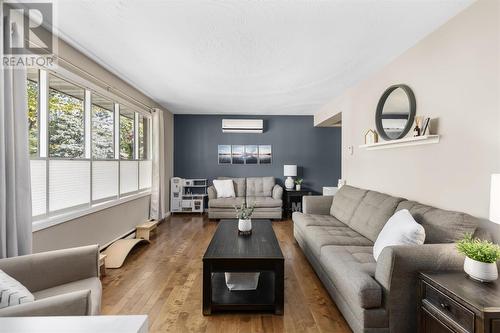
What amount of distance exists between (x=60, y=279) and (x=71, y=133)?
1813 mm

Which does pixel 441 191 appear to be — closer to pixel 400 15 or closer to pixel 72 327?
pixel 400 15

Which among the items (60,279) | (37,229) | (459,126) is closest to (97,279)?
(60,279)

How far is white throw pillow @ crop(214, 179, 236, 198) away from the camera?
226 inches

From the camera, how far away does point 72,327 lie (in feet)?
2.38

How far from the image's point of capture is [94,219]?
10.2 feet

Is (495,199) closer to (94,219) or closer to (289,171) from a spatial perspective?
(94,219)

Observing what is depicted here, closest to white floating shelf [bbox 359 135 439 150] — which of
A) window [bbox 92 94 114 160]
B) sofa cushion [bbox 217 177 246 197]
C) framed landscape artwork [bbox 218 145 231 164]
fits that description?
sofa cushion [bbox 217 177 246 197]

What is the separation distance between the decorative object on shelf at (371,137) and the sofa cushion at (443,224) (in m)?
1.29

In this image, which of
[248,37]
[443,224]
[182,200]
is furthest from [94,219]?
[443,224]

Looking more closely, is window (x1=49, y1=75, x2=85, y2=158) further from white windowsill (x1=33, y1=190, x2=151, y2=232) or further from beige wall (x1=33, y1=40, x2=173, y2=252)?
white windowsill (x1=33, y1=190, x2=151, y2=232)

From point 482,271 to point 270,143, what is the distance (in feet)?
16.7

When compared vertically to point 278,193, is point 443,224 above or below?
above

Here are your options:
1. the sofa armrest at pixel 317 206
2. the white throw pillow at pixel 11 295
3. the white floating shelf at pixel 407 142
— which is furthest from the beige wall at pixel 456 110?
the white throw pillow at pixel 11 295

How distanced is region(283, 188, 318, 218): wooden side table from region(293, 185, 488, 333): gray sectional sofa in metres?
2.94
